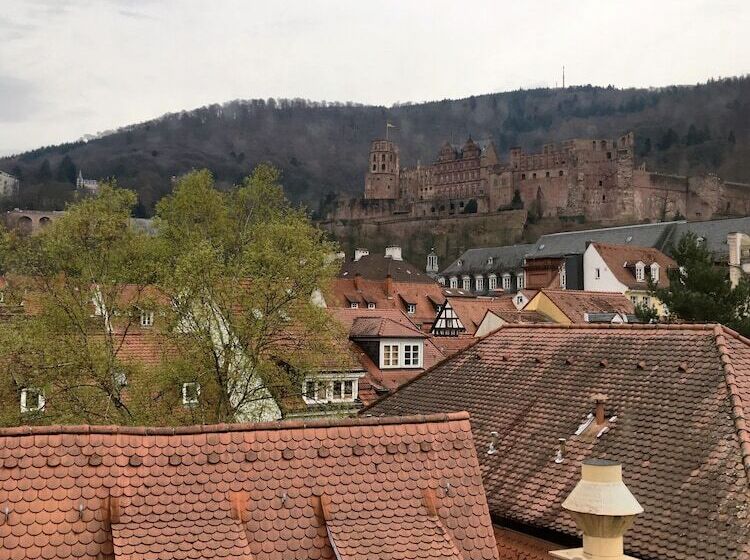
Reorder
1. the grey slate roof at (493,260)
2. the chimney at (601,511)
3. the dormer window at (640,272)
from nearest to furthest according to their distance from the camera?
the chimney at (601,511) < the dormer window at (640,272) < the grey slate roof at (493,260)

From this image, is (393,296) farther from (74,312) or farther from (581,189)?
(581,189)

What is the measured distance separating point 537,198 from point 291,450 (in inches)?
5550

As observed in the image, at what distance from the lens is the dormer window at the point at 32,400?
25.4 metres

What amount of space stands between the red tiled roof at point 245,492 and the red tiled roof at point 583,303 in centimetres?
3409

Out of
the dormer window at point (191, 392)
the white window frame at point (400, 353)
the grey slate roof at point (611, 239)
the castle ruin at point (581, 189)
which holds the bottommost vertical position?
the white window frame at point (400, 353)

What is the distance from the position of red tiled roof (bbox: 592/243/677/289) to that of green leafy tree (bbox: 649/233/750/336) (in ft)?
108

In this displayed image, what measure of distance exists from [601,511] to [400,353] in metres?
30.0

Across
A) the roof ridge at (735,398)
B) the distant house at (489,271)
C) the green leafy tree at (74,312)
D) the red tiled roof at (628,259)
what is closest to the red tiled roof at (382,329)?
the green leafy tree at (74,312)

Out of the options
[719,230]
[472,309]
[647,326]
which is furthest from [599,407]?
[719,230]

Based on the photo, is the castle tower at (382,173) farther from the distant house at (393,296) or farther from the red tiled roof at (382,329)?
the red tiled roof at (382,329)

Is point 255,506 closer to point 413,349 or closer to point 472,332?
point 413,349

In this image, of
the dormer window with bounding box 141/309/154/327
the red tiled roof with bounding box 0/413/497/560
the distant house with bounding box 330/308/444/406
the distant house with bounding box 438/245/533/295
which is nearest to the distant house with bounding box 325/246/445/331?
the distant house with bounding box 330/308/444/406

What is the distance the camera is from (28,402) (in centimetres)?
2659

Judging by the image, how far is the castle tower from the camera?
179500mm
